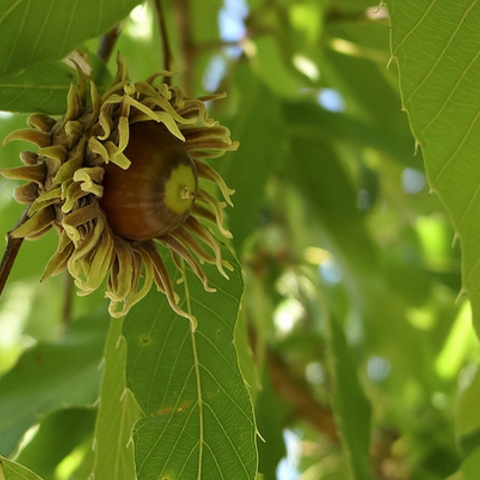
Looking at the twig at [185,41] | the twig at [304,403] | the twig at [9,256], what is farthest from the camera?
the twig at [304,403]

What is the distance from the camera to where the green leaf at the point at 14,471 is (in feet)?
2.45

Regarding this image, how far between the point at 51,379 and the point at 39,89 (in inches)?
25.5

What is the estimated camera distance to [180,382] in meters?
0.82

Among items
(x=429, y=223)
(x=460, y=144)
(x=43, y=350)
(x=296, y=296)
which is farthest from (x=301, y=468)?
(x=460, y=144)

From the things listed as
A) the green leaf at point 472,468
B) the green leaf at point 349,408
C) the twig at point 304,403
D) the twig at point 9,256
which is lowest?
the twig at point 304,403

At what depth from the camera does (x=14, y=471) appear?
748mm

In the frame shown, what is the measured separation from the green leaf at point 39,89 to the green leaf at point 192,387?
0.24m

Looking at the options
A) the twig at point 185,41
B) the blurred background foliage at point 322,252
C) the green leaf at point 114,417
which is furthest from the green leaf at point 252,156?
the green leaf at point 114,417

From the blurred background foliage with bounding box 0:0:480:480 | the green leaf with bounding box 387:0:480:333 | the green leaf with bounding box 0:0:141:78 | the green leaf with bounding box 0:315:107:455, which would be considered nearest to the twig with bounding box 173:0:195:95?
the blurred background foliage with bounding box 0:0:480:480

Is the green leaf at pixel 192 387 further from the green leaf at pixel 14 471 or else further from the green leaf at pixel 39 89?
the green leaf at pixel 39 89

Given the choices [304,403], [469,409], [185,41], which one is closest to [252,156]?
[185,41]

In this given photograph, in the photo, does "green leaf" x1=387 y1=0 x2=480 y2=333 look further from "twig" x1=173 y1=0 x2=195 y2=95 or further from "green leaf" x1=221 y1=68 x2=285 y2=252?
"twig" x1=173 y1=0 x2=195 y2=95

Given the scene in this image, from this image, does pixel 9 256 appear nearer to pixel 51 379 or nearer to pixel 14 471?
pixel 14 471

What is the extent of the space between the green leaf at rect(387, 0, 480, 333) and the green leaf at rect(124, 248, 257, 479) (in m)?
0.26
